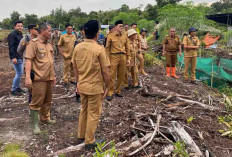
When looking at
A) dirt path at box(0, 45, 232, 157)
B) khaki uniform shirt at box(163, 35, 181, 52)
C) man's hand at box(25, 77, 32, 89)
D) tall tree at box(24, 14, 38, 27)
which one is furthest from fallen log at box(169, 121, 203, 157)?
tall tree at box(24, 14, 38, 27)

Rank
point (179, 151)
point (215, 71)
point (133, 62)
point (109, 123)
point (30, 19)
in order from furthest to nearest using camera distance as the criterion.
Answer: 1. point (30, 19)
2. point (215, 71)
3. point (133, 62)
4. point (109, 123)
5. point (179, 151)

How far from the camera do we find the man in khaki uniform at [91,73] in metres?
3.02

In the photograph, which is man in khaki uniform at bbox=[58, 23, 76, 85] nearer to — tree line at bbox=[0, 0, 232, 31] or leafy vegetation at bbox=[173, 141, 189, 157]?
leafy vegetation at bbox=[173, 141, 189, 157]

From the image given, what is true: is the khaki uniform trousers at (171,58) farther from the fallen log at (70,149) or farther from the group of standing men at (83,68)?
the fallen log at (70,149)

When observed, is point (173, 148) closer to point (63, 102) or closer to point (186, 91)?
point (63, 102)

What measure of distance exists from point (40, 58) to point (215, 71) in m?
7.33

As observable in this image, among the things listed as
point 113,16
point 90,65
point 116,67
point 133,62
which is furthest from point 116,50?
point 113,16

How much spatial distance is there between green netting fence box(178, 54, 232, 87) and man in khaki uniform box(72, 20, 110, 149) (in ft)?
21.8

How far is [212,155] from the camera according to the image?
3102 millimetres

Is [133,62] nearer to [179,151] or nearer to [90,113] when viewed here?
[90,113]

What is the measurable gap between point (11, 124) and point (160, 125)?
2.84 meters

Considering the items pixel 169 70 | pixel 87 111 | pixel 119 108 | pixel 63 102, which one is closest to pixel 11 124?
pixel 63 102

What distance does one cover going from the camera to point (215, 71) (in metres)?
8.77

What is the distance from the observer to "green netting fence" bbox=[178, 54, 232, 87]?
8.50 meters
